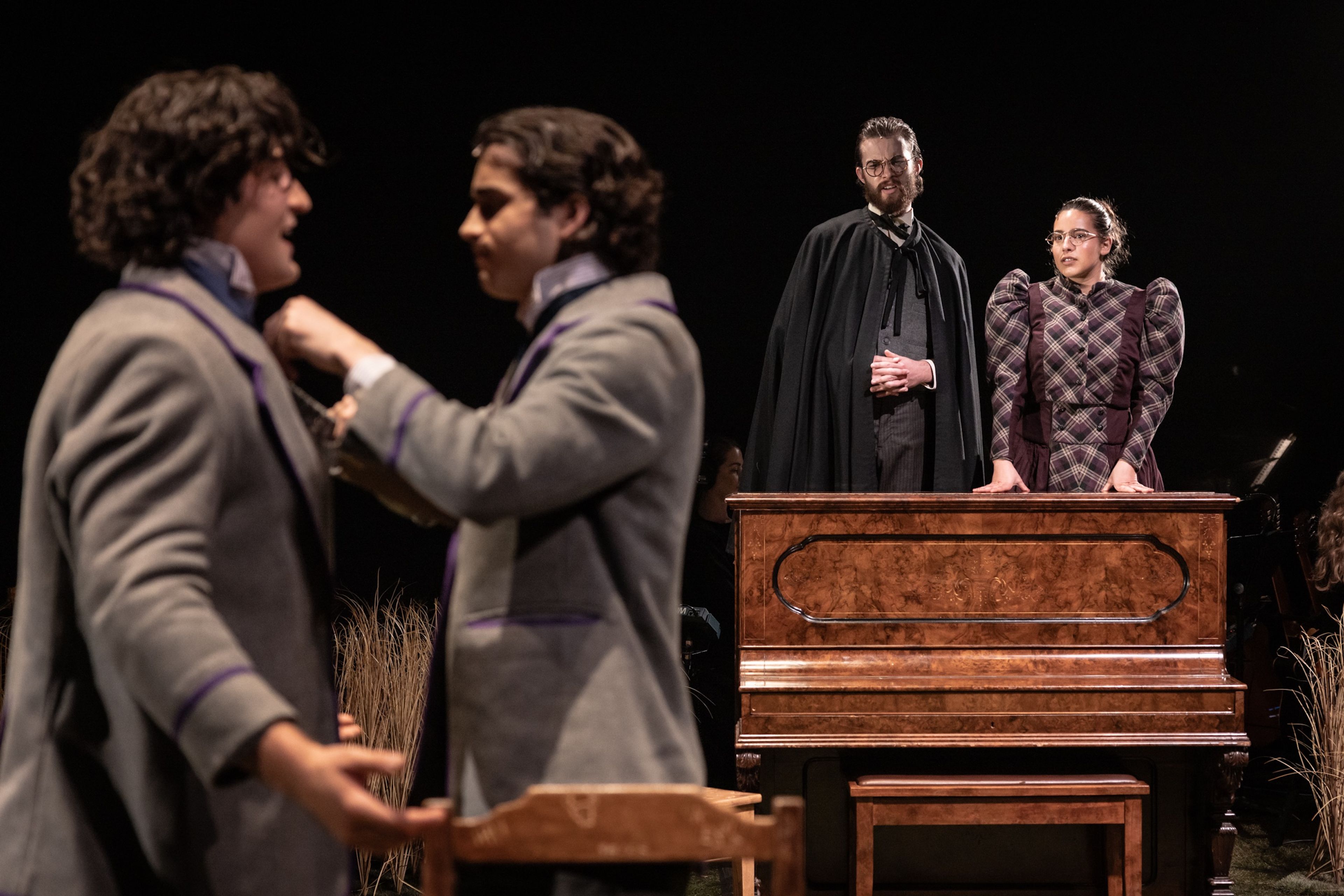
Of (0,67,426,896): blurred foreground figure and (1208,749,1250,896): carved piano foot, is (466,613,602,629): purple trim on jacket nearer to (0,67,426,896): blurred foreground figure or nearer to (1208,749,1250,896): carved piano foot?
(0,67,426,896): blurred foreground figure

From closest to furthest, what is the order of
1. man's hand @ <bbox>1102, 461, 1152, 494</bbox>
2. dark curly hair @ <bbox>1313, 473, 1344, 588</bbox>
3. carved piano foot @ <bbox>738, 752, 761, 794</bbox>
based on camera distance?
carved piano foot @ <bbox>738, 752, 761, 794</bbox> < man's hand @ <bbox>1102, 461, 1152, 494</bbox> < dark curly hair @ <bbox>1313, 473, 1344, 588</bbox>

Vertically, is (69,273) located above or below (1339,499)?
above

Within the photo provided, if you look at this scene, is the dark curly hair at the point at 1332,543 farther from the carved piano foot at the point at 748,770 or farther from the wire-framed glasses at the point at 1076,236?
the carved piano foot at the point at 748,770

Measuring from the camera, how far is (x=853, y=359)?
149 inches

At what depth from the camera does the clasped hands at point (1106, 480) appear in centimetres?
368

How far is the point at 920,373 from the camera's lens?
374 centimetres

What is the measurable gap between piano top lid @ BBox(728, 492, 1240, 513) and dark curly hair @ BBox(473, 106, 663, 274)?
206 cm

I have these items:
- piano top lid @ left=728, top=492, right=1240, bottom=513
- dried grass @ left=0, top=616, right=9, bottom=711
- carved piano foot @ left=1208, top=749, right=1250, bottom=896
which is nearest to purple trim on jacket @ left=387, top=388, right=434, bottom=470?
piano top lid @ left=728, top=492, right=1240, bottom=513

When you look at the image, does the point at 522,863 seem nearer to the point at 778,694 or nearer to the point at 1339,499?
the point at 778,694

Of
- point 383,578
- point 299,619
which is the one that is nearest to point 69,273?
point 383,578

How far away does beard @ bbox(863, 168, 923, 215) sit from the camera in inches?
151

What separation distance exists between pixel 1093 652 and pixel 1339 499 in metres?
1.75

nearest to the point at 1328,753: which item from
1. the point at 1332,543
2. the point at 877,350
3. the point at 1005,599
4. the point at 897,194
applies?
the point at 1332,543

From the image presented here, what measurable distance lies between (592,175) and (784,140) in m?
4.06
